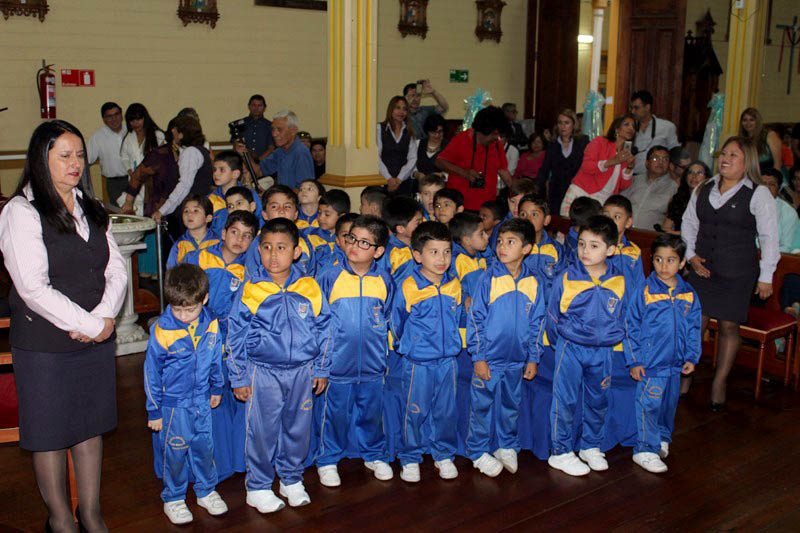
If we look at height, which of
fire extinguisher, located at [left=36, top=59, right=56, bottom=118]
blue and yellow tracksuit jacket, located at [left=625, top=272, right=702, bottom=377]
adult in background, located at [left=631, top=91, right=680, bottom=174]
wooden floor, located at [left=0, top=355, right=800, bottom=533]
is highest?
fire extinguisher, located at [left=36, top=59, right=56, bottom=118]

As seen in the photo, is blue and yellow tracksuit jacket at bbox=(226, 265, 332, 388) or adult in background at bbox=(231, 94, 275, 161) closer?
blue and yellow tracksuit jacket at bbox=(226, 265, 332, 388)

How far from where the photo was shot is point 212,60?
921 cm

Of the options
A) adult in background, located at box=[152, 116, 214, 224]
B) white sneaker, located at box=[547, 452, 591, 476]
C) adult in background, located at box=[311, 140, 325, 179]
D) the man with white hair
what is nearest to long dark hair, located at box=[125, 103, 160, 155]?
adult in background, located at box=[152, 116, 214, 224]

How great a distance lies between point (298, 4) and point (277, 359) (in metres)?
7.33

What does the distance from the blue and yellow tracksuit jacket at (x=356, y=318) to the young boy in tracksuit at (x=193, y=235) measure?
3.21ft

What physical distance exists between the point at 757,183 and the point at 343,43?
3.16m

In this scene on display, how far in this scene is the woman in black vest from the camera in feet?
14.4

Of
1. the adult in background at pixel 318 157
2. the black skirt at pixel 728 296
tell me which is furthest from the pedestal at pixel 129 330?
the adult in background at pixel 318 157

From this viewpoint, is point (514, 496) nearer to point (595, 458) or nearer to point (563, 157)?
point (595, 458)

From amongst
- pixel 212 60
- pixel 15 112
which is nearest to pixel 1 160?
pixel 15 112

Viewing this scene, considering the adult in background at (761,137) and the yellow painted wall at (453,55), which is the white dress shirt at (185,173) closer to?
the adult in background at (761,137)

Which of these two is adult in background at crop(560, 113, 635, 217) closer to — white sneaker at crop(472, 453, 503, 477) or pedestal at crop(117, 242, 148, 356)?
white sneaker at crop(472, 453, 503, 477)

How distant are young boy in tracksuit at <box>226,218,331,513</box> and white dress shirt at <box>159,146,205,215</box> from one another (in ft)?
8.79

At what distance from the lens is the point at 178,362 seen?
3.18 meters
